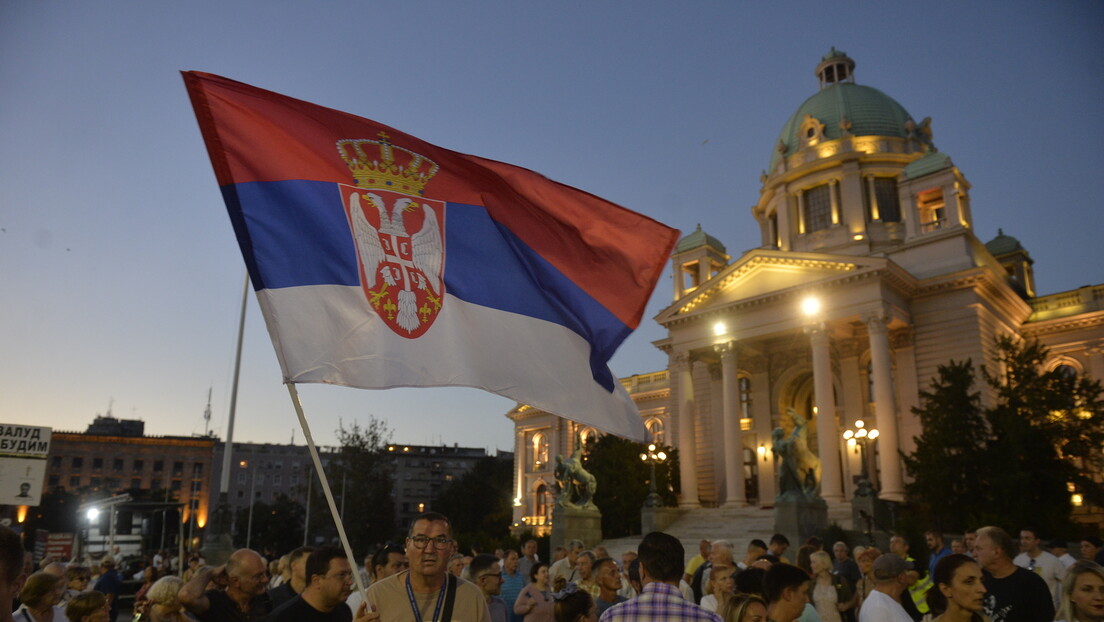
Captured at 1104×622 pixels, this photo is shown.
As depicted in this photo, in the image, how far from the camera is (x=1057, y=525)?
25609 millimetres

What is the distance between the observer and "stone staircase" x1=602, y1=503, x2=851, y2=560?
1172 inches

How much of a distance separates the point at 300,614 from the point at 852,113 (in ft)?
171

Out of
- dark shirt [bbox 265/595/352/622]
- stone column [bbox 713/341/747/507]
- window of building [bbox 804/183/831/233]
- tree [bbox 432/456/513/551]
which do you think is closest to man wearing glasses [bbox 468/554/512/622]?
dark shirt [bbox 265/595/352/622]

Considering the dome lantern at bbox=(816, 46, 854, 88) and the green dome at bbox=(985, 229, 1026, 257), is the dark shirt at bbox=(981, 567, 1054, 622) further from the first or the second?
the dome lantern at bbox=(816, 46, 854, 88)

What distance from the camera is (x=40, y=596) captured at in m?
5.34

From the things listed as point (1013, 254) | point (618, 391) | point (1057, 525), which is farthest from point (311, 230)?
point (1013, 254)

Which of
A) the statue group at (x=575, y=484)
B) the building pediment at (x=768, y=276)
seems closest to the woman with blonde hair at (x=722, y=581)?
the statue group at (x=575, y=484)

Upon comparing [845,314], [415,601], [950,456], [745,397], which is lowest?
[415,601]

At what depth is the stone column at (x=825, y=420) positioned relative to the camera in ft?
108

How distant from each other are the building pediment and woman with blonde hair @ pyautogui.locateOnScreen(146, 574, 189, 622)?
1265 inches

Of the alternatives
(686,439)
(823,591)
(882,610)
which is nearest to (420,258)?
(882,610)

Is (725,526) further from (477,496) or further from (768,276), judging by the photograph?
(477,496)

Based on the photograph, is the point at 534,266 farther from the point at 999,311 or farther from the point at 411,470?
the point at 411,470

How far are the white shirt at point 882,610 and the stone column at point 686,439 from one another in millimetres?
33329
